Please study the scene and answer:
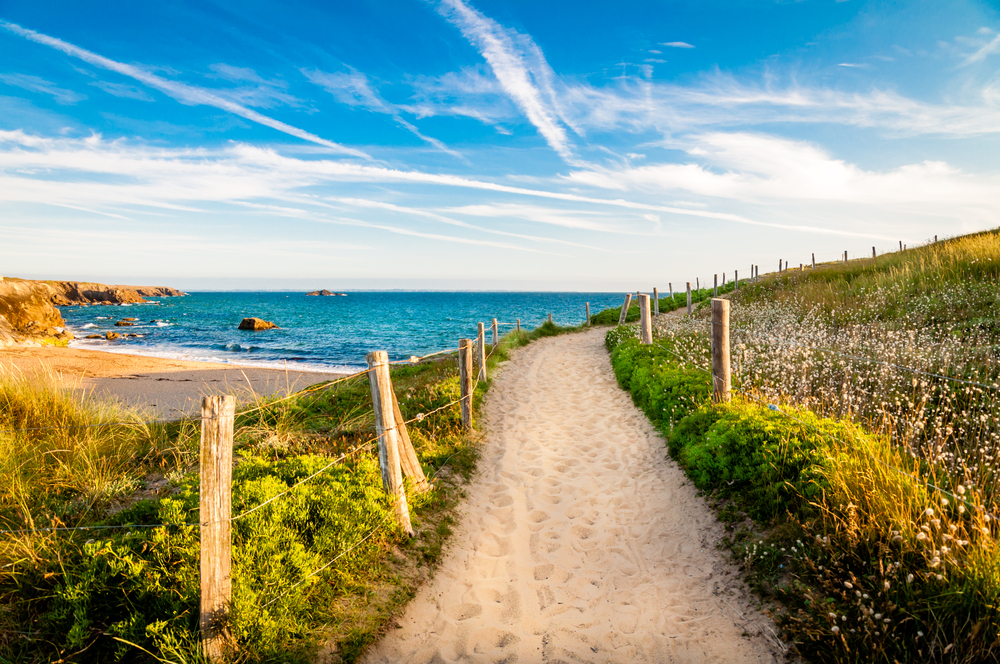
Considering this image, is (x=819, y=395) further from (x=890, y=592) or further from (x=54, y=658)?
(x=54, y=658)

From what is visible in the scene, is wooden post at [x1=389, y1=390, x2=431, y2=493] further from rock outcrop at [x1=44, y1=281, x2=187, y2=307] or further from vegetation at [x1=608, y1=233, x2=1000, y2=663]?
rock outcrop at [x1=44, y1=281, x2=187, y2=307]

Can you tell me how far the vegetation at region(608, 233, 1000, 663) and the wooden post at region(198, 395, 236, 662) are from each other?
395 centimetres

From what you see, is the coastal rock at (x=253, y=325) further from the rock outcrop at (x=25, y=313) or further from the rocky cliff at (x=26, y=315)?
the rock outcrop at (x=25, y=313)

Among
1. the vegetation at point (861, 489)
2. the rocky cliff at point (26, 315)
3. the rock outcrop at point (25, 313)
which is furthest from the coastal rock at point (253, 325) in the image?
the vegetation at point (861, 489)

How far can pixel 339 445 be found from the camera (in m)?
6.65

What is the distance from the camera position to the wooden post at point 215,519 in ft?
9.73

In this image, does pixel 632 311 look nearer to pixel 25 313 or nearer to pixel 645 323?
pixel 645 323

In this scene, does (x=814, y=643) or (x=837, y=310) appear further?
(x=837, y=310)

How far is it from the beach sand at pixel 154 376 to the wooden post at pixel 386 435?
770 centimetres

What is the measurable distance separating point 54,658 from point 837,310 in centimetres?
1627

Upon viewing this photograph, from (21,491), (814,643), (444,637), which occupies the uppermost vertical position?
(21,491)

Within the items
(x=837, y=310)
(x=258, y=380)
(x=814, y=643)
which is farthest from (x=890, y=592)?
(x=258, y=380)

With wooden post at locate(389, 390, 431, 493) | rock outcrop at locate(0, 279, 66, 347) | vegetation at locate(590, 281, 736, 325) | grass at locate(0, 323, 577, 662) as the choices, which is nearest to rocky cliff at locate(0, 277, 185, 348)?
rock outcrop at locate(0, 279, 66, 347)

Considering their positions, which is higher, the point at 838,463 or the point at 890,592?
the point at 838,463
